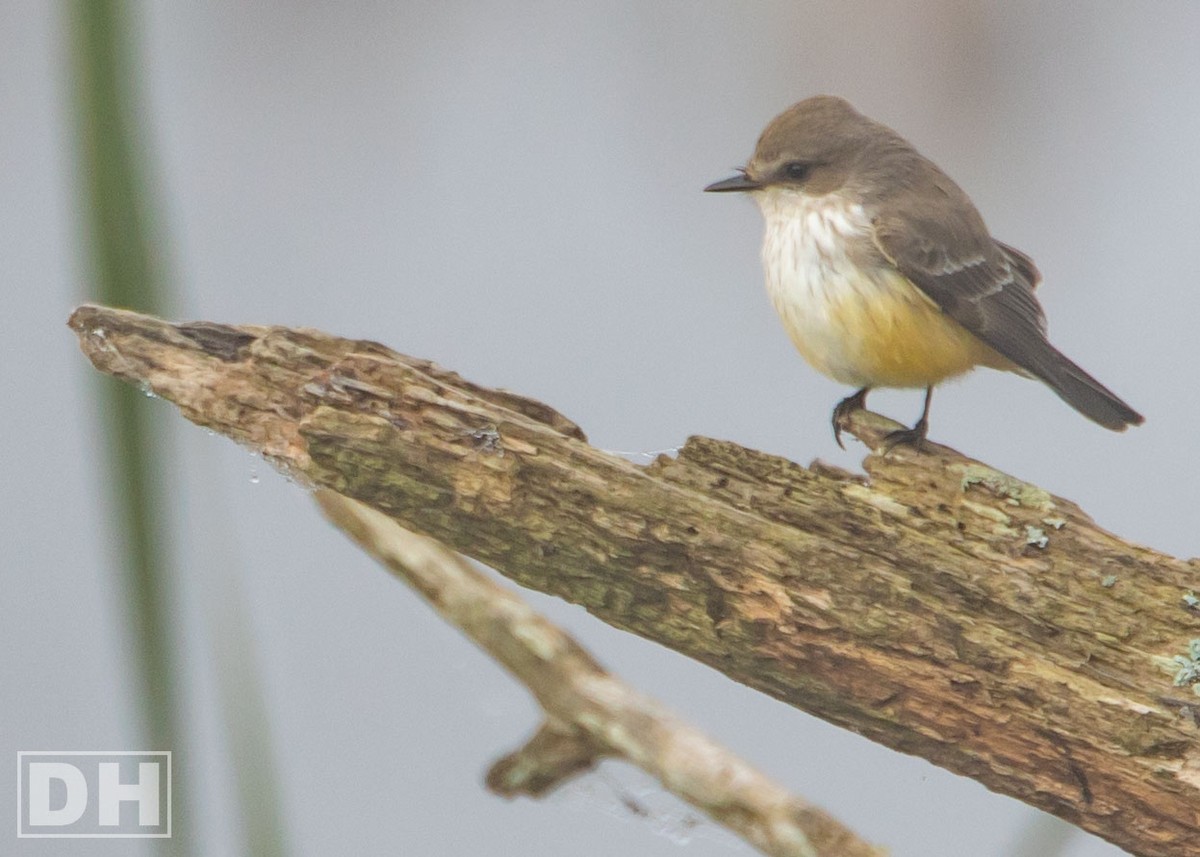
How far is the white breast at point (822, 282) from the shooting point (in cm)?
210

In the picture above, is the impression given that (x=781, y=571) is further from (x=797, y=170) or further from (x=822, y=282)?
(x=797, y=170)

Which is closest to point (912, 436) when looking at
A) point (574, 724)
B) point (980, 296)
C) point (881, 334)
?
point (881, 334)

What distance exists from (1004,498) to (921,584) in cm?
17

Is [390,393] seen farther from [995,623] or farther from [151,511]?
[995,623]

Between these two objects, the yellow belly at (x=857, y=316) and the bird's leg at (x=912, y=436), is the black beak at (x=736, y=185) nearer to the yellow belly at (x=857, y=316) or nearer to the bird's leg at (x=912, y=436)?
the yellow belly at (x=857, y=316)

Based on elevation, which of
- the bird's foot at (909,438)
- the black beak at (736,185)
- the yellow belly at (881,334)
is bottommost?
the bird's foot at (909,438)

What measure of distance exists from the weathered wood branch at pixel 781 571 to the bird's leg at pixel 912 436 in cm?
22

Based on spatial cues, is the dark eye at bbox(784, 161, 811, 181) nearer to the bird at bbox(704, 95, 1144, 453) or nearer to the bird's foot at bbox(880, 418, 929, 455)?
the bird at bbox(704, 95, 1144, 453)

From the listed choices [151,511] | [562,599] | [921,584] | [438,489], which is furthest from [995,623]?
[151,511]

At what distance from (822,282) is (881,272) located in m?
0.09

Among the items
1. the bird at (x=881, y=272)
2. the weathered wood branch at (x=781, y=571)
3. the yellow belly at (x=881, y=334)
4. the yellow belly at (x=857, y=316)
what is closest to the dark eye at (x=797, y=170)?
the bird at (x=881, y=272)

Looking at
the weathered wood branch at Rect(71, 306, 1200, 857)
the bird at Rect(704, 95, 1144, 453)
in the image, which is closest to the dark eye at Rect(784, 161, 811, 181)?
the bird at Rect(704, 95, 1144, 453)

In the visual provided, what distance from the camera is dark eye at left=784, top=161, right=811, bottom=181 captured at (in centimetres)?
228

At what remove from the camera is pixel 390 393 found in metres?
1.54
